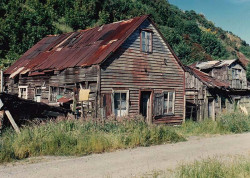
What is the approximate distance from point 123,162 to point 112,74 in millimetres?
8030

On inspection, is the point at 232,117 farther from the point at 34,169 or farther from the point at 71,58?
the point at 34,169

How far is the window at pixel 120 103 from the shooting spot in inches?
652

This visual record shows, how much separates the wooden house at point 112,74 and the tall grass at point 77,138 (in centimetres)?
373

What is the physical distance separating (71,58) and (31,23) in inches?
705

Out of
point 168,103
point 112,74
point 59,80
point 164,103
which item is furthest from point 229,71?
point 59,80

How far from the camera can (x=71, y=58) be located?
1791cm

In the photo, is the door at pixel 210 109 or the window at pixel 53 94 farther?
the door at pixel 210 109

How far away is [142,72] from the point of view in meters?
18.1

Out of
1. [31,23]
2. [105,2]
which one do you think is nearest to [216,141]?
[31,23]

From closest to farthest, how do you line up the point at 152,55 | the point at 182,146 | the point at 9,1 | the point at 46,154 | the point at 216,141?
the point at 46,154
the point at 182,146
the point at 216,141
the point at 152,55
the point at 9,1

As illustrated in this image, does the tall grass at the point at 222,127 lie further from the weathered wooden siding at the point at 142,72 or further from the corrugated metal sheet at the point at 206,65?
the corrugated metal sheet at the point at 206,65

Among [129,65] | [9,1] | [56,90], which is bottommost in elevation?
[56,90]

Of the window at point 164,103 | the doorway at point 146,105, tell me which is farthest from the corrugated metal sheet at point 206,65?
the doorway at point 146,105

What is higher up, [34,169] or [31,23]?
[31,23]
